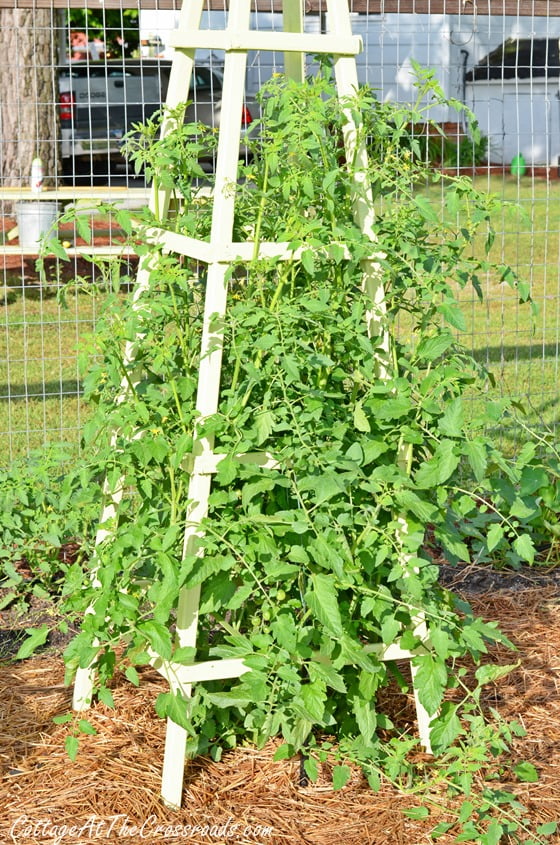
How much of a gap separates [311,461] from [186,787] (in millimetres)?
910

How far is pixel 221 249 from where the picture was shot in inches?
99.3

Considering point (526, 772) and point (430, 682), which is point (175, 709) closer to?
point (430, 682)

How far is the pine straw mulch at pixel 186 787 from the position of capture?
2.55 meters

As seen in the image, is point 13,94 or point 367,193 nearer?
point 367,193

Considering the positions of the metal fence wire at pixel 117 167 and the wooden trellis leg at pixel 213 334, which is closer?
the wooden trellis leg at pixel 213 334

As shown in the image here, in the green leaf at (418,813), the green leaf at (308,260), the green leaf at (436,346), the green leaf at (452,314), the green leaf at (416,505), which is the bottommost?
the green leaf at (418,813)

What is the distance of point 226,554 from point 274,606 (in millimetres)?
168

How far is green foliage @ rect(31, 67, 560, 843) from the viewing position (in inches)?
97.4

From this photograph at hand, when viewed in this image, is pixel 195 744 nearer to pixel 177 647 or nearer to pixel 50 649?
pixel 177 647

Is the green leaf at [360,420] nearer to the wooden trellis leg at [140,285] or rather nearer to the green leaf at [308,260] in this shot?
the green leaf at [308,260]

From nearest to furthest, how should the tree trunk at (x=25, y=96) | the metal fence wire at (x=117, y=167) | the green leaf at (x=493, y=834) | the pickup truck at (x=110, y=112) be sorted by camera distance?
the green leaf at (x=493, y=834)
the metal fence wire at (x=117, y=167)
the pickup truck at (x=110, y=112)
the tree trunk at (x=25, y=96)

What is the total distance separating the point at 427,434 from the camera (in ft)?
8.66

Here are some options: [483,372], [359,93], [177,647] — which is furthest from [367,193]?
[177,647]

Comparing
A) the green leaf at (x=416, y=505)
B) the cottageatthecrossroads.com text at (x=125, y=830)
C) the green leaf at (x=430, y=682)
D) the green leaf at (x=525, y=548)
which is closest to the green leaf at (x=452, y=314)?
the green leaf at (x=416, y=505)
